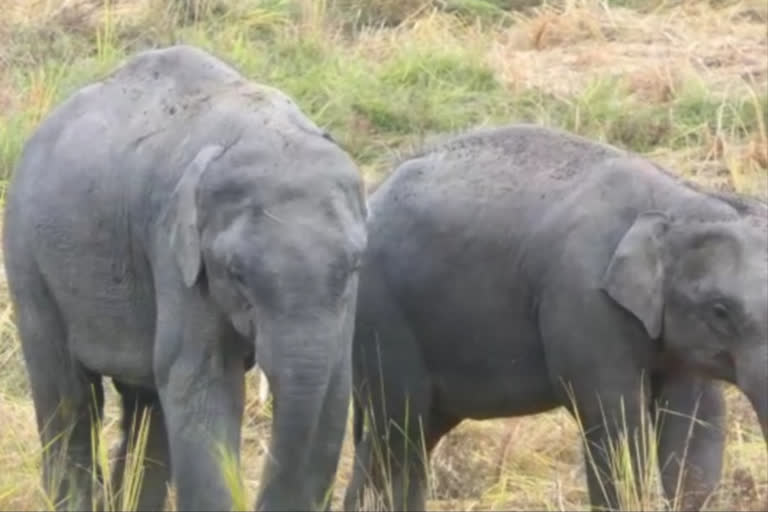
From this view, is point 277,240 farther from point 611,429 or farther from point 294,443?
point 611,429

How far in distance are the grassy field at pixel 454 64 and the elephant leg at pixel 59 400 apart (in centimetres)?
196

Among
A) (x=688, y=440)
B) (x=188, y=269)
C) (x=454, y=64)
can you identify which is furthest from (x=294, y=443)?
(x=454, y=64)

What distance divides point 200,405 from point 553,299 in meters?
1.11

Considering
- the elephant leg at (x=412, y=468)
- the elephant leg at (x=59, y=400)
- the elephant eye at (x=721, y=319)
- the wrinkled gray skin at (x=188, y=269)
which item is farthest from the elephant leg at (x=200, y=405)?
the elephant eye at (x=721, y=319)

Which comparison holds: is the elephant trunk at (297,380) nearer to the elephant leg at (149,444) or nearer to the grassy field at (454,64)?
the elephant leg at (149,444)

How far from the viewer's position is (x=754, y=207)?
687cm

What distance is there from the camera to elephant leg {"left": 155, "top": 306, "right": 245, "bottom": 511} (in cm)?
616

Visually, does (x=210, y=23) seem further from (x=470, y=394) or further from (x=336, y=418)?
(x=336, y=418)

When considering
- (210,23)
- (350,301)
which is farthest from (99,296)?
(210,23)

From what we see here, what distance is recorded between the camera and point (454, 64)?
11.6 metres

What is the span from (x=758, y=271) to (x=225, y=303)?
4.42ft

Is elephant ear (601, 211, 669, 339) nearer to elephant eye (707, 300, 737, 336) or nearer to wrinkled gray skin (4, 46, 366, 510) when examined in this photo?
elephant eye (707, 300, 737, 336)

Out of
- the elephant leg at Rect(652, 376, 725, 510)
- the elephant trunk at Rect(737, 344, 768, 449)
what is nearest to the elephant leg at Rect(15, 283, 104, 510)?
the elephant leg at Rect(652, 376, 725, 510)

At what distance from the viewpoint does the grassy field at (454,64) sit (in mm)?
10914
